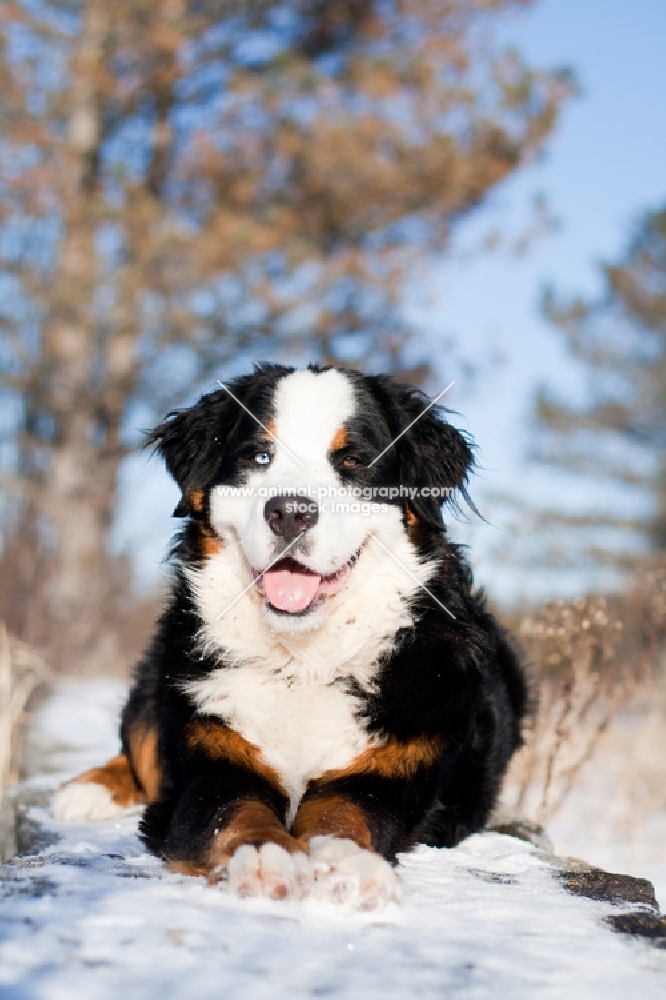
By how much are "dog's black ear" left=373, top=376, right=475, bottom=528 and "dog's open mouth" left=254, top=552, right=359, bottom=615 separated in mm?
476

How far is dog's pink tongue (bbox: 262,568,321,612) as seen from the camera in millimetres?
2951

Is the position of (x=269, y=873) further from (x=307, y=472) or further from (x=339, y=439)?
(x=339, y=439)

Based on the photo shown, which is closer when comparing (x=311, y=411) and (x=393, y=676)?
(x=393, y=676)

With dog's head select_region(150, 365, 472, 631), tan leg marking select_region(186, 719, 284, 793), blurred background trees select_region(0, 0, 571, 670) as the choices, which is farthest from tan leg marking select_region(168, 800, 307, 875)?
blurred background trees select_region(0, 0, 571, 670)

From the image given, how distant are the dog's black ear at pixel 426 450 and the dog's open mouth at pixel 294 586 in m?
0.48

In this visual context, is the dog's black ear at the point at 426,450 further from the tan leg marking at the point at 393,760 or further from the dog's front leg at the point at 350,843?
the dog's front leg at the point at 350,843

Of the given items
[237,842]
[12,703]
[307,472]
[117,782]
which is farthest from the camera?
[12,703]

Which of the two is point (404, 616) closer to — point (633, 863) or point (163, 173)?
point (633, 863)

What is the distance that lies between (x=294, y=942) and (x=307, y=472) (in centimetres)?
160

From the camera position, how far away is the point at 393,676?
9.68 ft

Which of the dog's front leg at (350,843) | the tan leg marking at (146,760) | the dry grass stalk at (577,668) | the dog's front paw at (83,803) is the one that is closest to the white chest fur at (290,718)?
the dog's front leg at (350,843)

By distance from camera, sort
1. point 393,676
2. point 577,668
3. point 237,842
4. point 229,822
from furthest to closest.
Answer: point 577,668
point 393,676
point 229,822
point 237,842
